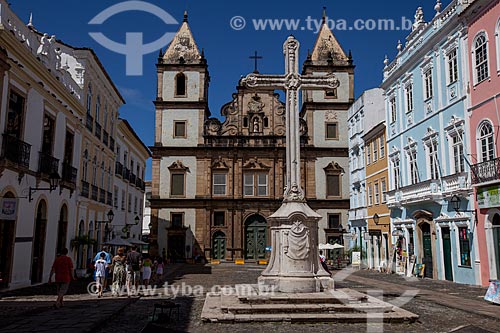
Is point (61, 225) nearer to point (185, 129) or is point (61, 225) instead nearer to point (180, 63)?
point (185, 129)

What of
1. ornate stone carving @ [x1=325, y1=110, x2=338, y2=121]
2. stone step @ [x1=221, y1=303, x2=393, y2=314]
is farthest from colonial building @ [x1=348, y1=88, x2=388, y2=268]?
stone step @ [x1=221, y1=303, x2=393, y2=314]

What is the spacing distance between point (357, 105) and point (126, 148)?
57.5 ft

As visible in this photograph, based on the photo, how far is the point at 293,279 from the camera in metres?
11.5

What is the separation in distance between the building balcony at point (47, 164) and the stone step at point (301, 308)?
10.5m

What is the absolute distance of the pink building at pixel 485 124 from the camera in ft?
54.4

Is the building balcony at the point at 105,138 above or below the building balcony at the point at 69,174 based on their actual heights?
above

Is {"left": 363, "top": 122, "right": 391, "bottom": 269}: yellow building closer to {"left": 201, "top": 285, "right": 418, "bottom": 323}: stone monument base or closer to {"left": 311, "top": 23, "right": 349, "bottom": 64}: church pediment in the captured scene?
{"left": 311, "top": 23, "right": 349, "bottom": 64}: church pediment

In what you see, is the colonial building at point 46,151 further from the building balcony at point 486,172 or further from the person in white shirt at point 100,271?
the building balcony at point 486,172

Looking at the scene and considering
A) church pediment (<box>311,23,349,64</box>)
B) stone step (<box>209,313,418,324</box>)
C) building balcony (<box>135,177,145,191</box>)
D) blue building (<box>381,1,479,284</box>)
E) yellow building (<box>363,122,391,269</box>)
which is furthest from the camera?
church pediment (<box>311,23,349,64</box>)

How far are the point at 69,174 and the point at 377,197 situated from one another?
17883 millimetres

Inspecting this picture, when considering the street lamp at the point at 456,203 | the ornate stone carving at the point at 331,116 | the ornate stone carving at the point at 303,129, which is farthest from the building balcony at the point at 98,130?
the ornate stone carving at the point at 331,116

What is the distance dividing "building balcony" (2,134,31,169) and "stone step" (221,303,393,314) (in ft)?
29.8

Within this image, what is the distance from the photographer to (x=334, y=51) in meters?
43.6

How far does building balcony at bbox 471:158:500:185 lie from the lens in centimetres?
1609
